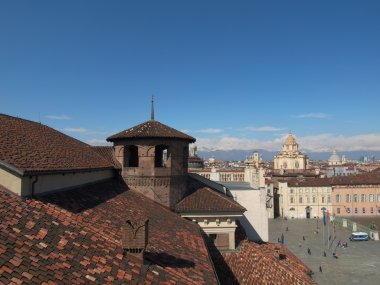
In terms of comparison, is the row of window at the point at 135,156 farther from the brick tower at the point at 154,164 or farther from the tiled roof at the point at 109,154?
the tiled roof at the point at 109,154

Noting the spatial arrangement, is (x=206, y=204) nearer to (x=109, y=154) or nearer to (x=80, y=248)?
(x=109, y=154)

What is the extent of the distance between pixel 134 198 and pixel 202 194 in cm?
496

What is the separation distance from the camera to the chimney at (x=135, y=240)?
9.16 m

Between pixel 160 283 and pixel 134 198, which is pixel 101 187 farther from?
pixel 160 283

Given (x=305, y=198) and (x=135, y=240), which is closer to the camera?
(x=135, y=240)

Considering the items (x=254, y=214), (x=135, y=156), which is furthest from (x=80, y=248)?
(x=254, y=214)

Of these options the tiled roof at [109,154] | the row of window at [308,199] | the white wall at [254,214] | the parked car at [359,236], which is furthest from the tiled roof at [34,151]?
the row of window at [308,199]

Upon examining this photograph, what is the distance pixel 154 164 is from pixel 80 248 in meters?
10.9

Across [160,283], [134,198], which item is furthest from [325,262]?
[160,283]

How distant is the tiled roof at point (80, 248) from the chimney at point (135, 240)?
272 millimetres

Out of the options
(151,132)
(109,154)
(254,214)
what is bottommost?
(254,214)

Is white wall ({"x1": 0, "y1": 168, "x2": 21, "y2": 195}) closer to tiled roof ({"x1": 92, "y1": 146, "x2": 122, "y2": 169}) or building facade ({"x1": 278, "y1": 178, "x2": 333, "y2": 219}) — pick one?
tiled roof ({"x1": 92, "y1": 146, "x2": 122, "y2": 169})

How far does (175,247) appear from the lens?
11570 millimetres

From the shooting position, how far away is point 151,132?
64.1ft
